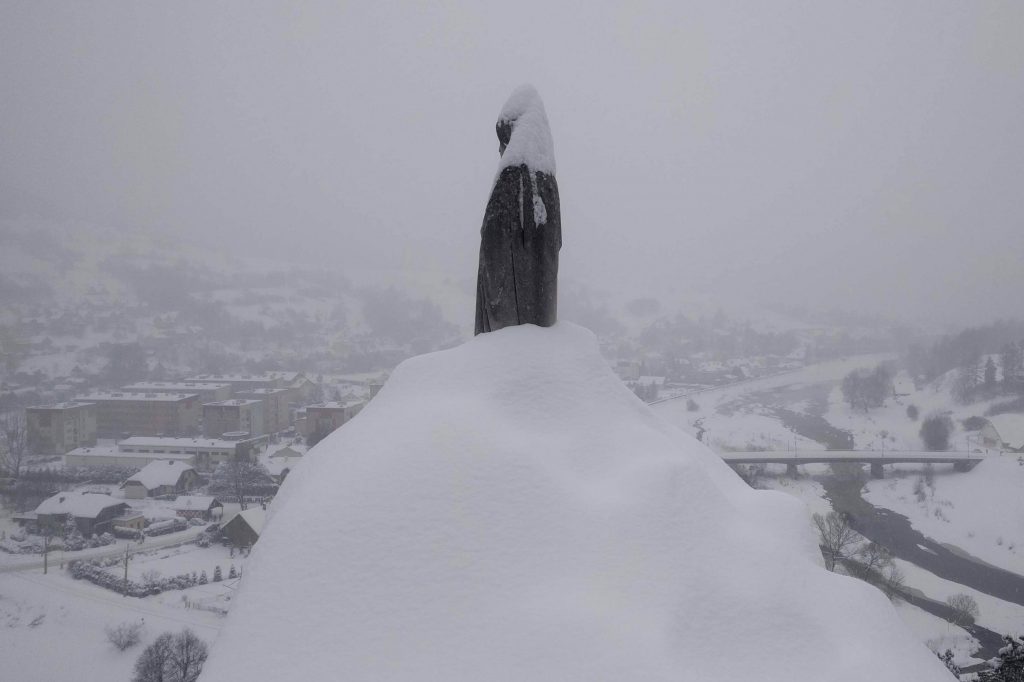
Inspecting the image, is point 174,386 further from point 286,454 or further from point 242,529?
point 242,529

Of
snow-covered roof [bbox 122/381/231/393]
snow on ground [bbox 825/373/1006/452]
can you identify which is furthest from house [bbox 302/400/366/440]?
snow on ground [bbox 825/373/1006/452]

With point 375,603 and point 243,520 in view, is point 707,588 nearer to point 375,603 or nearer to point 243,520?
point 375,603

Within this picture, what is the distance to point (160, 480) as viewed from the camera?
1414 inches

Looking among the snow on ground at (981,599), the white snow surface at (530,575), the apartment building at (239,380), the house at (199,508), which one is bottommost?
the snow on ground at (981,599)

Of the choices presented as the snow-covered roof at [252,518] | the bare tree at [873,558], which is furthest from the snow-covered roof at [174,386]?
the bare tree at [873,558]

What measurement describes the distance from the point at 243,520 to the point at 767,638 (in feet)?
95.2

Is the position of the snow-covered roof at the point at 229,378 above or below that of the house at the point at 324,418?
above

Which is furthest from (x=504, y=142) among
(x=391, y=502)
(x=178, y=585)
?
(x=178, y=585)

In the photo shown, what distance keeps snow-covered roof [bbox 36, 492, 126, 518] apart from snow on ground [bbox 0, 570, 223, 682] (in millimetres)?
4910

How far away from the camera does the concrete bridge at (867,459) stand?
40.1 meters

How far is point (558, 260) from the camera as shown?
913 cm

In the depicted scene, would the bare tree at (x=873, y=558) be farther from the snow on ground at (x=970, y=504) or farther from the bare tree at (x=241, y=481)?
the bare tree at (x=241, y=481)

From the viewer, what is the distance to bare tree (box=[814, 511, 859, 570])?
25734mm

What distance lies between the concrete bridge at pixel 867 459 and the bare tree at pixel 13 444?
156 ft
